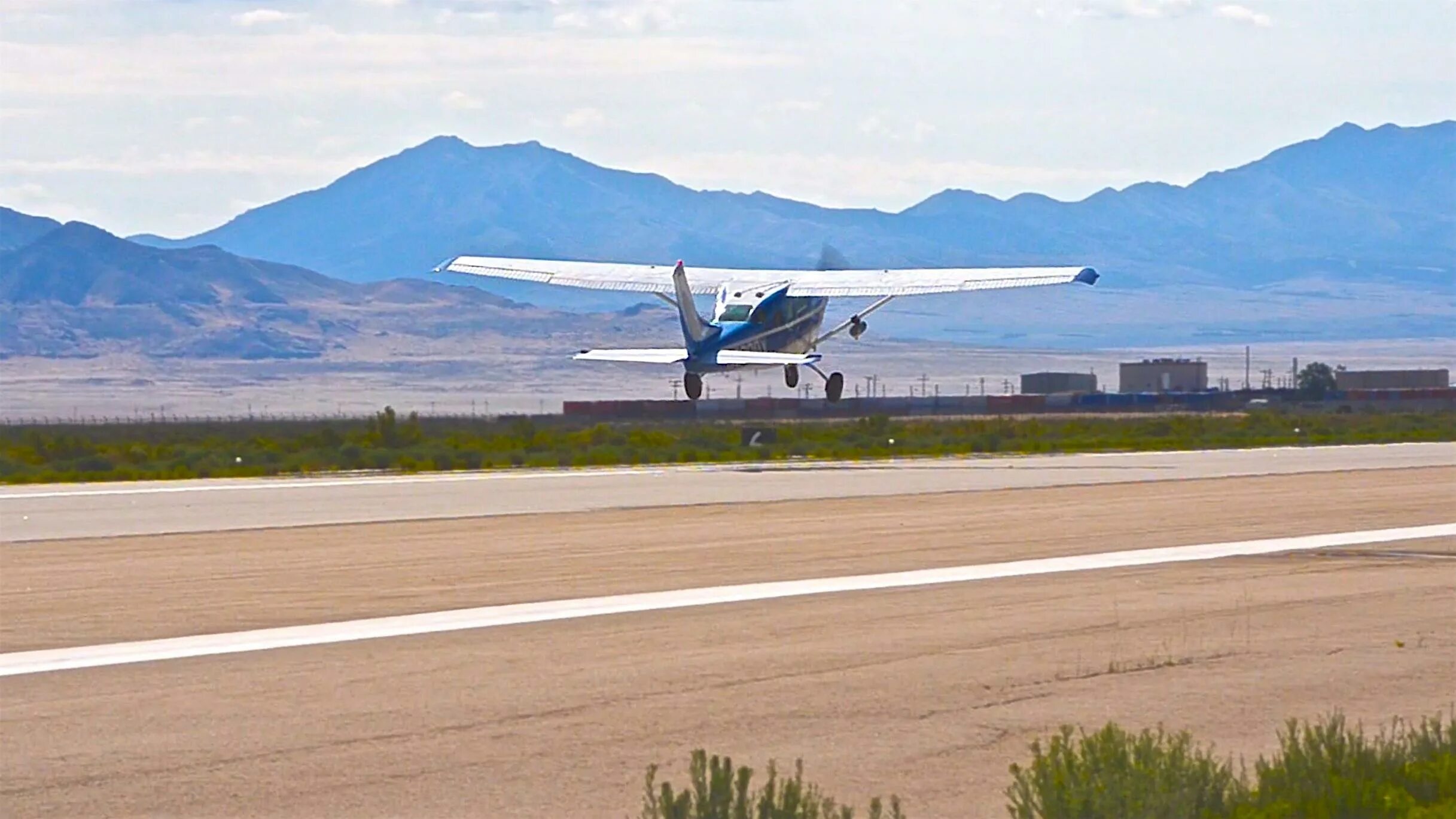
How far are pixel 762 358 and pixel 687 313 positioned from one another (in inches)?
78.7

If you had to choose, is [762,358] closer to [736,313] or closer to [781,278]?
[736,313]

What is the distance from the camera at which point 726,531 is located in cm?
2325

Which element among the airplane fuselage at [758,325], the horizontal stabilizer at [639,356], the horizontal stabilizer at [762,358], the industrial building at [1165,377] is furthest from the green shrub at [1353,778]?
the industrial building at [1165,377]

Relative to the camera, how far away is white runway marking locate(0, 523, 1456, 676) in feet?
45.8

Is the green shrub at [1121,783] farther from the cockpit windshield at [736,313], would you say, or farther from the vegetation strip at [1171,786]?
the cockpit windshield at [736,313]

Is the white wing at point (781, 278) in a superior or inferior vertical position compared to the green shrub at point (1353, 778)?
superior

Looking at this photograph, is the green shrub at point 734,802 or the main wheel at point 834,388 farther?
the main wheel at point 834,388

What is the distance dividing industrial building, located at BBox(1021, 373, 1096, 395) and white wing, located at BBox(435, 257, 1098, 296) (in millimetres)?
72739

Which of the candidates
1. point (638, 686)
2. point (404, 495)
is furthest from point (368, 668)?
point (404, 495)

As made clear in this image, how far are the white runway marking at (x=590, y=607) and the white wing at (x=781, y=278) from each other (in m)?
35.1

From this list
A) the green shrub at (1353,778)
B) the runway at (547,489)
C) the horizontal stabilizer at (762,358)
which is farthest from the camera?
the horizontal stabilizer at (762,358)

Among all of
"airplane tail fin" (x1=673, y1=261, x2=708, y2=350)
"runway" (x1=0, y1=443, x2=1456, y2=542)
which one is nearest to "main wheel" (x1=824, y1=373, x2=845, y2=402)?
"airplane tail fin" (x1=673, y1=261, x2=708, y2=350)

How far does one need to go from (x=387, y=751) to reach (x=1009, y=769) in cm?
290

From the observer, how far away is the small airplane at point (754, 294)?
52719 mm
